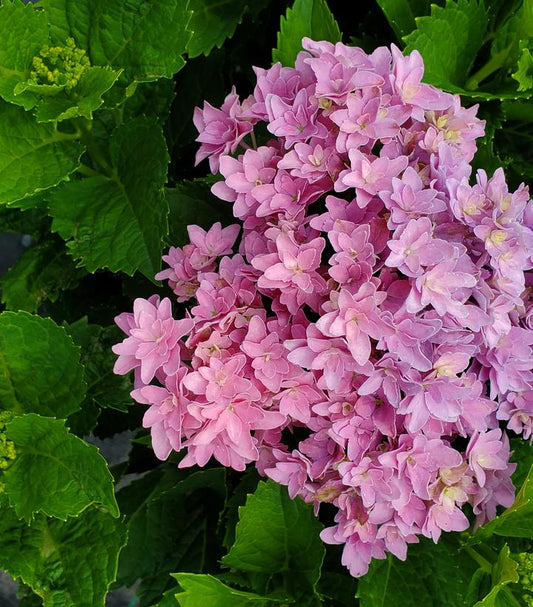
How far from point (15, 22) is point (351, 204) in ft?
1.41

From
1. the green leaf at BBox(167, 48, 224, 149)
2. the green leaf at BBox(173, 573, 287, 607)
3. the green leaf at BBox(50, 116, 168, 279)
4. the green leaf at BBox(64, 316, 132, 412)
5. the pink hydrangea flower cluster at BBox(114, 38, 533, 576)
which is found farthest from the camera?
the green leaf at BBox(167, 48, 224, 149)

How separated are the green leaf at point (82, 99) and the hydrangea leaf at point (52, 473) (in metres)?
0.32

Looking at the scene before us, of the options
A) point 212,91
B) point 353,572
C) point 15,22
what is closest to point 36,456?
point 353,572

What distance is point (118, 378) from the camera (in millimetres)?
944

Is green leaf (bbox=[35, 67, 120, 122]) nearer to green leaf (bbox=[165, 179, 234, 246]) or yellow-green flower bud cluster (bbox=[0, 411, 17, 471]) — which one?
green leaf (bbox=[165, 179, 234, 246])

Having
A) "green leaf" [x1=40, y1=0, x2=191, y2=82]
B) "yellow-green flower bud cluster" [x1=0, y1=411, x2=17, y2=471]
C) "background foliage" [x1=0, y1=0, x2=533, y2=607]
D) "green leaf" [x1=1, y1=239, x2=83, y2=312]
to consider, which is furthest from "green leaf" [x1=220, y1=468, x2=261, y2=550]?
"green leaf" [x1=40, y1=0, x2=191, y2=82]

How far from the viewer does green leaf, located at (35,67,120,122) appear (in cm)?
78

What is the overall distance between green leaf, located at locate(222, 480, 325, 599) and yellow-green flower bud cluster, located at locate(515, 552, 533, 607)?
8.0 inches

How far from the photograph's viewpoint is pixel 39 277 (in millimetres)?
1049

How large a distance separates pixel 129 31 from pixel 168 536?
63 centimetres

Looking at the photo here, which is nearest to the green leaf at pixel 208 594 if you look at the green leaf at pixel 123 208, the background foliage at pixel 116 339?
the background foliage at pixel 116 339

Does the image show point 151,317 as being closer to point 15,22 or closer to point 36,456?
point 36,456

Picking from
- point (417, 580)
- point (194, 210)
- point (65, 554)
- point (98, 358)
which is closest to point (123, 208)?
point (194, 210)

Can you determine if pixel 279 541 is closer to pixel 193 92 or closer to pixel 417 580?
pixel 417 580
